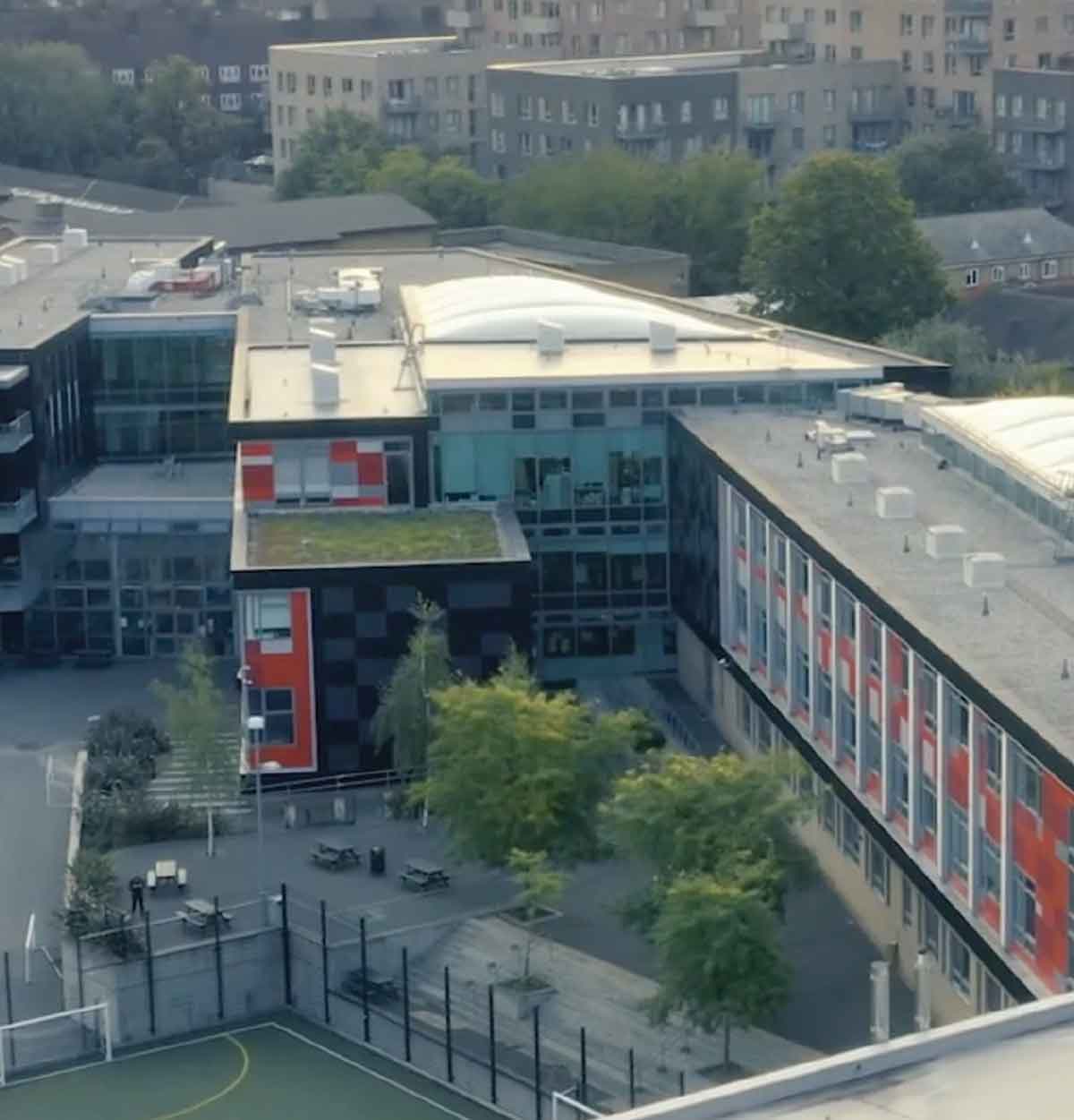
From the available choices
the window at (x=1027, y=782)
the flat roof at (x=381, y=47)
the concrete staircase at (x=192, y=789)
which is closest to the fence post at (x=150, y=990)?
the concrete staircase at (x=192, y=789)

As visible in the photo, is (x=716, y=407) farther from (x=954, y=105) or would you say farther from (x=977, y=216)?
(x=954, y=105)

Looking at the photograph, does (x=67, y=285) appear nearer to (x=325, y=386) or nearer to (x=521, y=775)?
(x=325, y=386)

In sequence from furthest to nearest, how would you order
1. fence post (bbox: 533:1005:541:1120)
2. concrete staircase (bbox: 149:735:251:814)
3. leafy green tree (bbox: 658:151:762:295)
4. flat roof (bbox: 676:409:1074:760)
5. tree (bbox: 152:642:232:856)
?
Result: leafy green tree (bbox: 658:151:762:295) → concrete staircase (bbox: 149:735:251:814) → tree (bbox: 152:642:232:856) → fence post (bbox: 533:1005:541:1120) → flat roof (bbox: 676:409:1074:760)

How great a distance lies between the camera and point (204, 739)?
45.0 metres

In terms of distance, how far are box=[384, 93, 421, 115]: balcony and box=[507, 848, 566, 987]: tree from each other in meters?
78.1

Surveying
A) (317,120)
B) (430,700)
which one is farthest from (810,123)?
(430,700)

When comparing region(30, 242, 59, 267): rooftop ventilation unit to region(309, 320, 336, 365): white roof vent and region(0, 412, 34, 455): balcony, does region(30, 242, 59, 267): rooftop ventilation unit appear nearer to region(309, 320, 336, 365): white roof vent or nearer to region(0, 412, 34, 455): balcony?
region(0, 412, 34, 455): balcony

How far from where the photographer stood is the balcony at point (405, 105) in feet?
379

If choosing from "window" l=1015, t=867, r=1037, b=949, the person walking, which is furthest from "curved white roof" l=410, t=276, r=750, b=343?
"window" l=1015, t=867, r=1037, b=949

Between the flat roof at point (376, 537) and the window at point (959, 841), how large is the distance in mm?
11610

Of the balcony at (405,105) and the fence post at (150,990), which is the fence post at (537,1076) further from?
the balcony at (405,105)

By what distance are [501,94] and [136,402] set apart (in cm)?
5461

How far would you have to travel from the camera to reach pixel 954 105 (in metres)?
115

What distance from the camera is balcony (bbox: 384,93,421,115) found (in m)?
115
